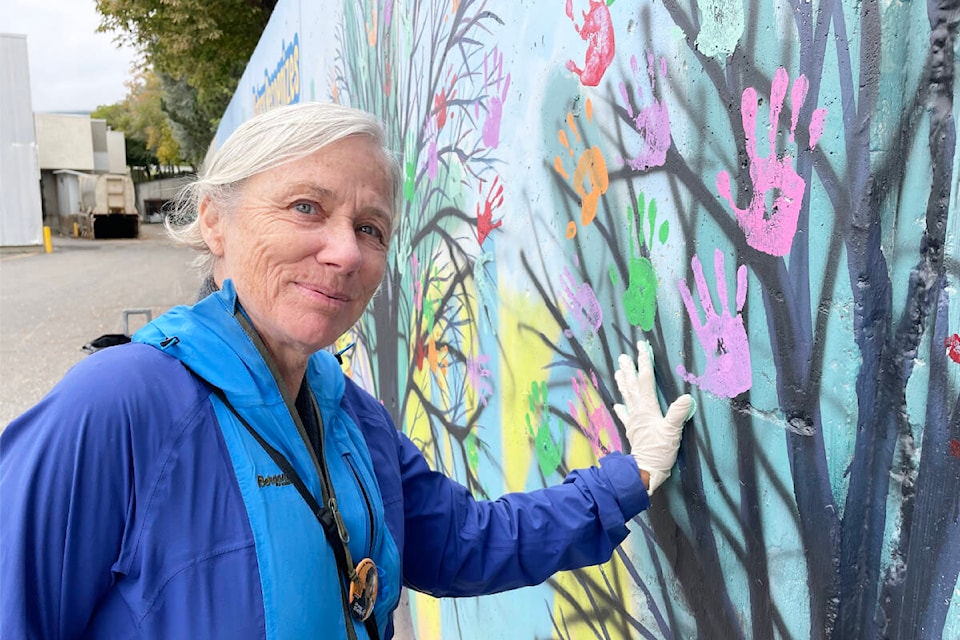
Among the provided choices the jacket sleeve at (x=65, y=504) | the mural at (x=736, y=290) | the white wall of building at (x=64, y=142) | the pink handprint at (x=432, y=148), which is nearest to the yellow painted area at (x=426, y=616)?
the mural at (x=736, y=290)

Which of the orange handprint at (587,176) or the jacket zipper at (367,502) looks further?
the orange handprint at (587,176)

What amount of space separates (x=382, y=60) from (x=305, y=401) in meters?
2.63

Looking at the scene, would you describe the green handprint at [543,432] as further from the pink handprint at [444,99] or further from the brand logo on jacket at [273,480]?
the pink handprint at [444,99]

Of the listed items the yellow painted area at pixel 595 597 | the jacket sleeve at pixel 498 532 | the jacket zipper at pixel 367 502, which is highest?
the jacket zipper at pixel 367 502

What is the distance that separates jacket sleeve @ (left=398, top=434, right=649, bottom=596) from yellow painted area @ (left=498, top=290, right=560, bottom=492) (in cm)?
46

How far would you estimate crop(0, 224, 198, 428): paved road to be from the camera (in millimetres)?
7475

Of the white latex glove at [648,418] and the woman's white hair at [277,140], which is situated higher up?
the woman's white hair at [277,140]

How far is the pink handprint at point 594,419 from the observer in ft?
5.59

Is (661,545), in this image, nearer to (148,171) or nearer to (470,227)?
(470,227)

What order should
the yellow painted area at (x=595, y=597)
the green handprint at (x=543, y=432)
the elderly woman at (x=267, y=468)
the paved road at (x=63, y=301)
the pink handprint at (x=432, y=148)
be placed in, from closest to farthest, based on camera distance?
the elderly woman at (x=267, y=468)
the yellow painted area at (x=595, y=597)
the green handprint at (x=543, y=432)
the pink handprint at (x=432, y=148)
the paved road at (x=63, y=301)

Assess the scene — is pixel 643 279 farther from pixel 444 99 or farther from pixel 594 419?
pixel 444 99

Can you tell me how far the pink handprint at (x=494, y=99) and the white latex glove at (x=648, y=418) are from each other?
3.13 feet

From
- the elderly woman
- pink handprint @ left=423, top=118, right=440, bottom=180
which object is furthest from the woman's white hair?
pink handprint @ left=423, top=118, right=440, bottom=180

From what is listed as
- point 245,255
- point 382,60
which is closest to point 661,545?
point 245,255
